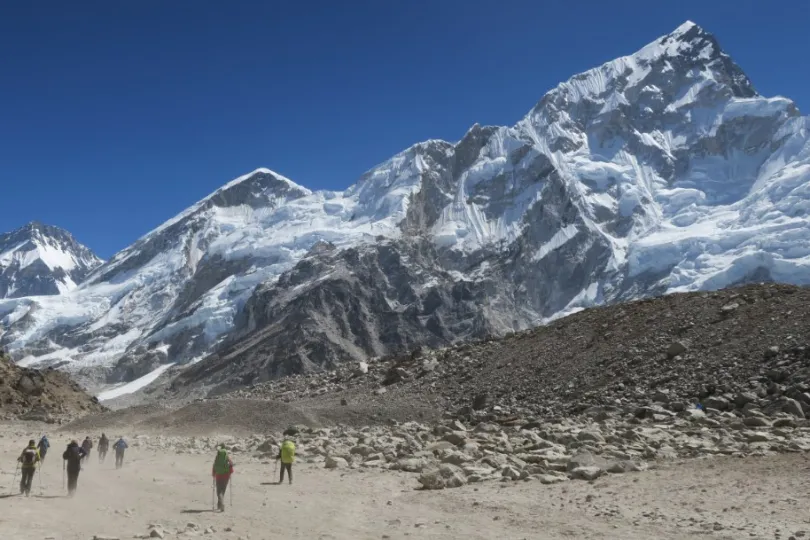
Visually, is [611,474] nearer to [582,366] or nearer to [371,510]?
[371,510]

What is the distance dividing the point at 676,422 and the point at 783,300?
18.2 metres

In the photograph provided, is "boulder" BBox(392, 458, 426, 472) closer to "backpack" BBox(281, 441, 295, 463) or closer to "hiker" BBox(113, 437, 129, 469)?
"backpack" BBox(281, 441, 295, 463)

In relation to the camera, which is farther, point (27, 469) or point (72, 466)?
point (72, 466)

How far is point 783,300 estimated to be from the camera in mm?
44500

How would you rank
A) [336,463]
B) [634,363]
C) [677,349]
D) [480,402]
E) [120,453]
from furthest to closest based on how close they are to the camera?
[480,402] < [634,363] < [677,349] < [120,453] < [336,463]

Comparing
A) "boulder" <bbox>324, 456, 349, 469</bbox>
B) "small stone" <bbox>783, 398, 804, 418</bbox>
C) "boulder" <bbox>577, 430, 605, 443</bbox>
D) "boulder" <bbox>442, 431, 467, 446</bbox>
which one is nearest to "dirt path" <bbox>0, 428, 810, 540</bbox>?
"boulder" <bbox>324, 456, 349, 469</bbox>

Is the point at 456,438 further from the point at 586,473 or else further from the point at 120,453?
the point at 120,453

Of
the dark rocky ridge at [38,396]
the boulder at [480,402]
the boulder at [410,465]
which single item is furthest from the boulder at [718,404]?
the dark rocky ridge at [38,396]

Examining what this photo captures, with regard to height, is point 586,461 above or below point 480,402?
below

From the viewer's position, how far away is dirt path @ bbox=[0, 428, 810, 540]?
1759cm

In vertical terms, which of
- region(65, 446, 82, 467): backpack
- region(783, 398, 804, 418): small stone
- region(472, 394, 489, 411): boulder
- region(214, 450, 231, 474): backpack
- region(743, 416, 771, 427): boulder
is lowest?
region(214, 450, 231, 474): backpack

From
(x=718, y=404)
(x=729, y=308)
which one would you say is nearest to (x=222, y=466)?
(x=718, y=404)

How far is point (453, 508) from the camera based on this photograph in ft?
67.4

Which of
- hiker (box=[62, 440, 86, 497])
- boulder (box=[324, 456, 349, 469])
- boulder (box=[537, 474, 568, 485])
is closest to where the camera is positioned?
boulder (box=[537, 474, 568, 485])
